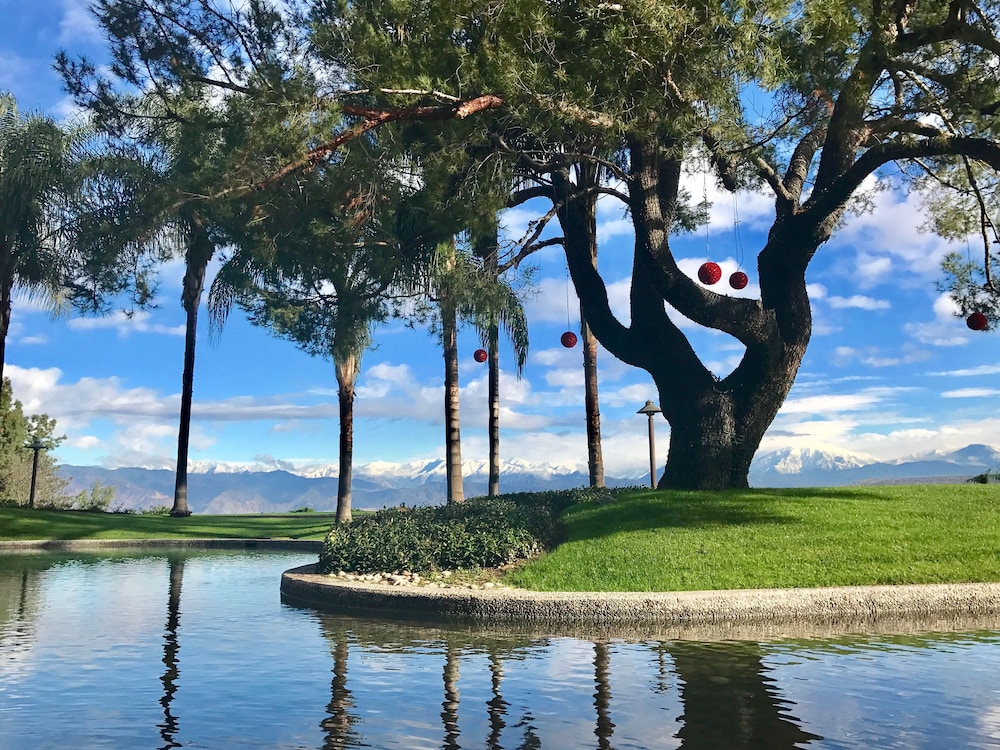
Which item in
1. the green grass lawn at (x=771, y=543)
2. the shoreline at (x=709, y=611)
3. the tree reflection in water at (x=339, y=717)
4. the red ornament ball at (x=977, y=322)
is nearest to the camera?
the tree reflection in water at (x=339, y=717)

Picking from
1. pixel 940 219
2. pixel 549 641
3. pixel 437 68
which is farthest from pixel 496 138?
pixel 940 219

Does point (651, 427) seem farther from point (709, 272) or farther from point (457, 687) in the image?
point (457, 687)

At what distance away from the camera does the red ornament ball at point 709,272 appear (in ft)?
49.4

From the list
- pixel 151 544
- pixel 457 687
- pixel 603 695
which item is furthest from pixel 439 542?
pixel 151 544

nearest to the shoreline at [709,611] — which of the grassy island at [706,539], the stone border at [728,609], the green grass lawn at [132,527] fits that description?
the stone border at [728,609]

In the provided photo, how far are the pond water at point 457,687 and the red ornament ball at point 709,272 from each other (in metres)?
6.58

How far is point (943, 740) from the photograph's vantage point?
6004 mm

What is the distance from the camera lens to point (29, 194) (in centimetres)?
2922

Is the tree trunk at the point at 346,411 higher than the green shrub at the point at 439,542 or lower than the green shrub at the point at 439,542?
higher

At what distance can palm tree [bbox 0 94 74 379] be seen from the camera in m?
29.2

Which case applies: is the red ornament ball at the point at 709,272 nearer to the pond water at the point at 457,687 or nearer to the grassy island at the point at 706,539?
the grassy island at the point at 706,539

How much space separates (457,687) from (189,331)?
28.8m

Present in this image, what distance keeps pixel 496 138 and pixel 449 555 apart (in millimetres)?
7832

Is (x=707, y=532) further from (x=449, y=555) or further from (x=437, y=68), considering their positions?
(x=437, y=68)
